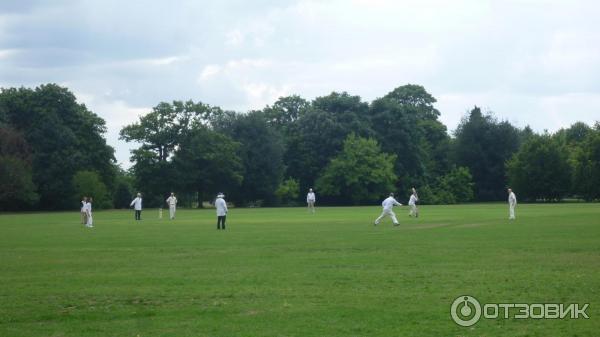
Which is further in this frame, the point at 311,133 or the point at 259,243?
the point at 311,133

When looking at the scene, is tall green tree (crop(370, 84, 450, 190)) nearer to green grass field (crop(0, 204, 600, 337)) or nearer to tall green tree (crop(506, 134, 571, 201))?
tall green tree (crop(506, 134, 571, 201))

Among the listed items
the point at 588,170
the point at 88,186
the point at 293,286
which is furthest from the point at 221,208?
the point at 588,170

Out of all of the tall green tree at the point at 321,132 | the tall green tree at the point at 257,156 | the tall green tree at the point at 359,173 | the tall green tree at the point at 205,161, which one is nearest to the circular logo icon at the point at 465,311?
the tall green tree at the point at 205,161

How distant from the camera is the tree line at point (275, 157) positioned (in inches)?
3452

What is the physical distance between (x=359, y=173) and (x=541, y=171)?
958 inches

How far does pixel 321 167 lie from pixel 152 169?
80.5 ft

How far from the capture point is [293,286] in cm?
1466

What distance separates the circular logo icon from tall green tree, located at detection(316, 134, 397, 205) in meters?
85.7

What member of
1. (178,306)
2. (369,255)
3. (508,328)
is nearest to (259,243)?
(369,255)

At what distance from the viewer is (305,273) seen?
16656 mm

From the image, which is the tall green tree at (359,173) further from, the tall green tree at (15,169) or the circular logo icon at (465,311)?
the circular logo icon at (465,311)

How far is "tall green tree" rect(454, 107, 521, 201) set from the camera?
11025 centimetres

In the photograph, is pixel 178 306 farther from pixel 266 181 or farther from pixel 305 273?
pixel 266 181

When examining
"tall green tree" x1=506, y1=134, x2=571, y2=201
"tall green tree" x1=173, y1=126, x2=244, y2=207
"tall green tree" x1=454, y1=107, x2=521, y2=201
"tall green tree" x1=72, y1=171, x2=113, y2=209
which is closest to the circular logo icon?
"tall green tree" x1=72, y1=171, x2=113, y2=209
